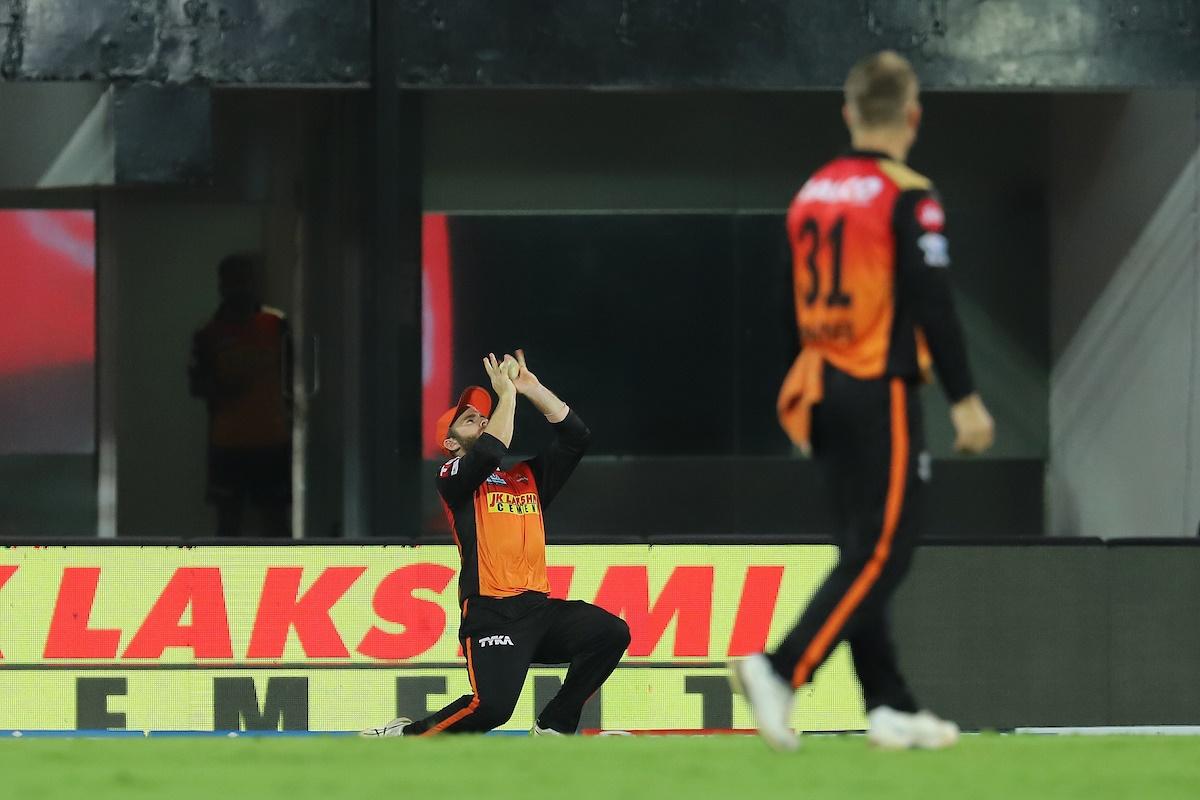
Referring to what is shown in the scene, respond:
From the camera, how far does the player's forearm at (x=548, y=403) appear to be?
9023 mm

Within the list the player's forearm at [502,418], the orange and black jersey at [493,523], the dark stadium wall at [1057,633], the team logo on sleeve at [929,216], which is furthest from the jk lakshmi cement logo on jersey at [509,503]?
the team logo on sleeve at [929,216]

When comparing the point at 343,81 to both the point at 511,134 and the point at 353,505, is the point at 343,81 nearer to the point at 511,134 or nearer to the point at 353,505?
the point at 511,134

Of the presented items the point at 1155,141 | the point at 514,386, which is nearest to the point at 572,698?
the point at 514,386

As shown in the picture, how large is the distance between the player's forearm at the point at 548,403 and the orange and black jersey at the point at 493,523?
0.04m

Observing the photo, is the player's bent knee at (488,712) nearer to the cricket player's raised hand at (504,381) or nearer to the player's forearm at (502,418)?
the player's forearm at (502,418)

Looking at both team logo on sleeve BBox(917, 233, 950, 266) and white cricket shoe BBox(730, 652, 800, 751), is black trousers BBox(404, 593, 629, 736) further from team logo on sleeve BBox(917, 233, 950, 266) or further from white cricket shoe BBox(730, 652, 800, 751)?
team logo on sleeve BBox(917, 233, 950, 266)

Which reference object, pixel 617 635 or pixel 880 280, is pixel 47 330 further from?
pixel 880 280

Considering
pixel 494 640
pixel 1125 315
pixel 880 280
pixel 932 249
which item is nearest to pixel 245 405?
pixel 1125 315

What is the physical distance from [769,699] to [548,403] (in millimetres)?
3527

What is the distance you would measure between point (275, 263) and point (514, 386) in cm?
643

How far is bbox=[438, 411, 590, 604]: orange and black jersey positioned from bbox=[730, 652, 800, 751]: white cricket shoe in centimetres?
321

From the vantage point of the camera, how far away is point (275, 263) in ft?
49.4

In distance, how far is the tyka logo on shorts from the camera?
347 inches

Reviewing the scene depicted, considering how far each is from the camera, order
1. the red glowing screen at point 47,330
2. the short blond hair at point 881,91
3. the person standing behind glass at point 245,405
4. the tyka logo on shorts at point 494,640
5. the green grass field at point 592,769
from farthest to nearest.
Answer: the person standing behind glass at point 245,405 < the red glowing screen at point 47,330 < the tyka logo on shorts at point 494,640 < the short blond hair at point 881,91 < the green grass field at point 592,769
